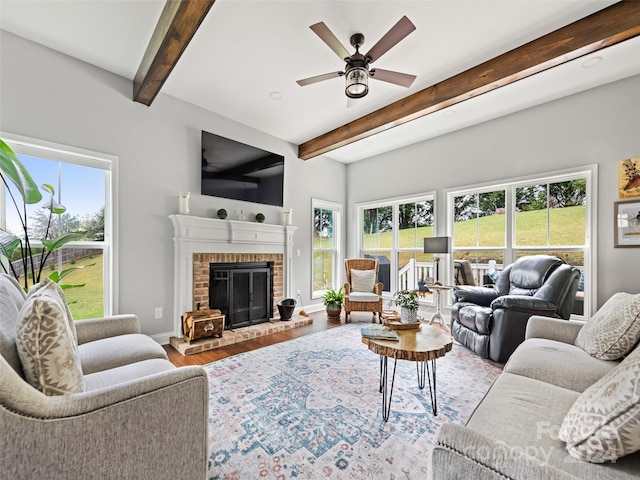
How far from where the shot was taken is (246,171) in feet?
13.2

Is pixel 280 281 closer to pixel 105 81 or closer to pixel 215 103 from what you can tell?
pixel 215 103

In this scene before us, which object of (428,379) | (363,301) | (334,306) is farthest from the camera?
(334,306)

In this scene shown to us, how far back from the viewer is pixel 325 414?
1.87 metres

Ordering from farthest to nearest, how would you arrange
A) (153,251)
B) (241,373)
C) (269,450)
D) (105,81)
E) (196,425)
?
(153,251), (105,81), (241,373), (269,450), (196,425)

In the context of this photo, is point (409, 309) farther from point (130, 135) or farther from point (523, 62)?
point (130, 135)

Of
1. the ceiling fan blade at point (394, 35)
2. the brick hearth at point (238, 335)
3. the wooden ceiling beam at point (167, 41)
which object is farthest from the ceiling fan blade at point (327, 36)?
the brick hearth at point (238, 335)

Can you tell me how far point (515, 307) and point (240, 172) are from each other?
12.0ft

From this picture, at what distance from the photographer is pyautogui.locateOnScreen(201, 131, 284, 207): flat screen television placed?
3.66 meters

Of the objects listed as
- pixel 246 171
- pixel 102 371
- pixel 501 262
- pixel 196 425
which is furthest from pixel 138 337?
pixel 501 262

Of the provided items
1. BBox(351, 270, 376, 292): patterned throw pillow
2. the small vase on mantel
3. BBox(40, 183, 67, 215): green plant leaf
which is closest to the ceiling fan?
the small vase on mantel

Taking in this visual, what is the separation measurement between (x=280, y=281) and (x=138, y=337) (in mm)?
2555

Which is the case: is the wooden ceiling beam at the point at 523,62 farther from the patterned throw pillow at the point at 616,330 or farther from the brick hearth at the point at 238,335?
the brick hearth at the point at 238,335

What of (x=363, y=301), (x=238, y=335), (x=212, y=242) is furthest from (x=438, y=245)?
(x=212, y=242)

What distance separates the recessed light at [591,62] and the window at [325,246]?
3.75 metres
